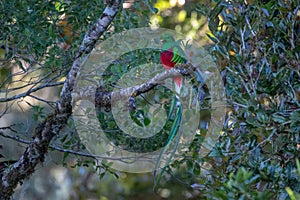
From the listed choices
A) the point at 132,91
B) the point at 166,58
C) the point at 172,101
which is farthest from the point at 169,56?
the point at 132,91

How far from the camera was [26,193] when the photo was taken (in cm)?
400

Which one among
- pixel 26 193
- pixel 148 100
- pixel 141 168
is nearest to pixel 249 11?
pixel 148 100

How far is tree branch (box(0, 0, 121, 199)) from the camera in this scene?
2061 mm

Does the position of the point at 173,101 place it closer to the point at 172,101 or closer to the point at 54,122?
the point at 172,101

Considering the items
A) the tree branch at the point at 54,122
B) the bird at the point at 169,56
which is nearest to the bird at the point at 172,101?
the bird at the point at 169,56

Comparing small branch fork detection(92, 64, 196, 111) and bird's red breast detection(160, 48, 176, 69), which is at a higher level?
small branch fork detection(92, 64, 196, 111)

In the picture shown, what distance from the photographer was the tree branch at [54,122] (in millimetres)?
2061

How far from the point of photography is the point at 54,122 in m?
2.22

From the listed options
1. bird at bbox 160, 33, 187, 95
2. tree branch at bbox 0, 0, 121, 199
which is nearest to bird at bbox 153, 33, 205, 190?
bird at bbox 160, 33, 187, 95

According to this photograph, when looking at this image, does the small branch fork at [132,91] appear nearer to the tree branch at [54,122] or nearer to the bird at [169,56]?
the tree branch at [54,122]

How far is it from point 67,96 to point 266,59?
99cm

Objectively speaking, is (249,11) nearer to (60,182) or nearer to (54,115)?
(54,115)

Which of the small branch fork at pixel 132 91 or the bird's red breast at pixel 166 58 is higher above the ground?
the small branch fork at pixel 132 91

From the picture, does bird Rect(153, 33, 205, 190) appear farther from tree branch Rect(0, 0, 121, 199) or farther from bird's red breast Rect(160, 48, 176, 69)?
tree branch Rect(0, 0, 121, 199)
